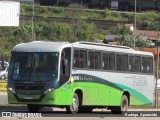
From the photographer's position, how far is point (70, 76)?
87.7 ft

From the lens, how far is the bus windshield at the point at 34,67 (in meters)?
26.1

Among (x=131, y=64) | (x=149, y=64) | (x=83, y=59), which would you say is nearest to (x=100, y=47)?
(x=83, y=59)

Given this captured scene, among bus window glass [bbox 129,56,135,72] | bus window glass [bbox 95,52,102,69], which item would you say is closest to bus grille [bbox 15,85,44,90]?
bus window glass [bbox 95,52,102,69]

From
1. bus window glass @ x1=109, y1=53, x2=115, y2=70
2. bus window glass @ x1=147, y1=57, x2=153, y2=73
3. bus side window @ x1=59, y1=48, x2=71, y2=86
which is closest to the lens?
bus side window @ x1=59, y1=48, x2=71, y2=86

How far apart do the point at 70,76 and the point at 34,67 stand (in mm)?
1505

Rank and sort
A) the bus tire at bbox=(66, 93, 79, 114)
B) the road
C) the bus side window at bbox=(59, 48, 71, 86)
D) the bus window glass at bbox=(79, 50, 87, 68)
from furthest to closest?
the bus window glass at bbox=(79, 50, 87, 68) → the bus tire at bbox=(66, 93, 79, 114) → the bus side window at bbox=(59, 48, 71, 86) → the road

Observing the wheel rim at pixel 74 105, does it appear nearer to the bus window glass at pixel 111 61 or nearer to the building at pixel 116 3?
the bus window glass at pixel 111 61

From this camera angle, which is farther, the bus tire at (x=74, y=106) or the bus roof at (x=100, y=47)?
the bus roof at (x=100, y=47)

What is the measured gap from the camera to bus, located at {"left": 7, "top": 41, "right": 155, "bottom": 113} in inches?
1027

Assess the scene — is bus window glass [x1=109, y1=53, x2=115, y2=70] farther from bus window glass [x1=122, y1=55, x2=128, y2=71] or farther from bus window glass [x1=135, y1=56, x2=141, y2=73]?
bus window glass [x1=135, y1=56, x2=141, y2=73]

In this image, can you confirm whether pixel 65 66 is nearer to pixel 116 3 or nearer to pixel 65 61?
pixel 65 61

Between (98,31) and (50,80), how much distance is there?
81722 millimetres

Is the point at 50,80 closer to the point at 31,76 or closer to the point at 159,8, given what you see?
the point at 31,76

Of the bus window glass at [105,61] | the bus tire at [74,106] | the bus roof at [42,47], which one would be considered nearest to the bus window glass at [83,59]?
the bus roof at [42,47]
